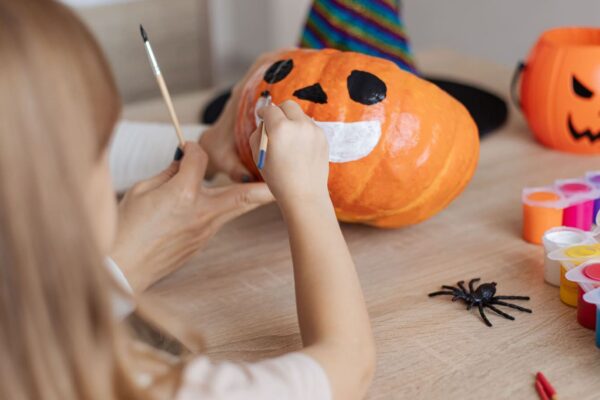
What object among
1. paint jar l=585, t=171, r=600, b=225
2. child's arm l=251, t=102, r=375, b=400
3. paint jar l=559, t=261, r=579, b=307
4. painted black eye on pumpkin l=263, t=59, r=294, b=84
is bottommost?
paint jar l=559, t=261, r=579, b=307

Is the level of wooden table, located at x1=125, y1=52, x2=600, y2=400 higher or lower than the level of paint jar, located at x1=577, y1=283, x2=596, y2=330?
lower

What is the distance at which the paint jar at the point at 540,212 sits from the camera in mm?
977

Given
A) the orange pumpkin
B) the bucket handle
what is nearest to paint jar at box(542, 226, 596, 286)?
the orange pumpkin

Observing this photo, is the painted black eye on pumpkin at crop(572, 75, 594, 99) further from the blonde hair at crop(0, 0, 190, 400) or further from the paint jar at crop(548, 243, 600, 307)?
the blonde hair at crop(0, 0, 190, 400)

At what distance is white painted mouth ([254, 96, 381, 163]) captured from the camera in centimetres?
95

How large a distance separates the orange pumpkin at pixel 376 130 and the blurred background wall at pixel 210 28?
123 centimetres

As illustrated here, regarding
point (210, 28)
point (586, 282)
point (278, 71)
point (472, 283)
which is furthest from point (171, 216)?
point (210, 28)

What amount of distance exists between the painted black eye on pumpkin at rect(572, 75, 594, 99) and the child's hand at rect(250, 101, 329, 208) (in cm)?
51

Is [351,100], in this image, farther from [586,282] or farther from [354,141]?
[586,282]

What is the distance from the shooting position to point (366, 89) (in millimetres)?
960

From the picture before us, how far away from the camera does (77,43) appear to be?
575 millimetres

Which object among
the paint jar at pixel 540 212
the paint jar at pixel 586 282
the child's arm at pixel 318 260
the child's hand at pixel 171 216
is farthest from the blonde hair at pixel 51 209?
the paint jar at pixel 540 212

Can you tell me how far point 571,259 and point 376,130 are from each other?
0.25 metres

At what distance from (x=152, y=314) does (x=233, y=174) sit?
356 mm
